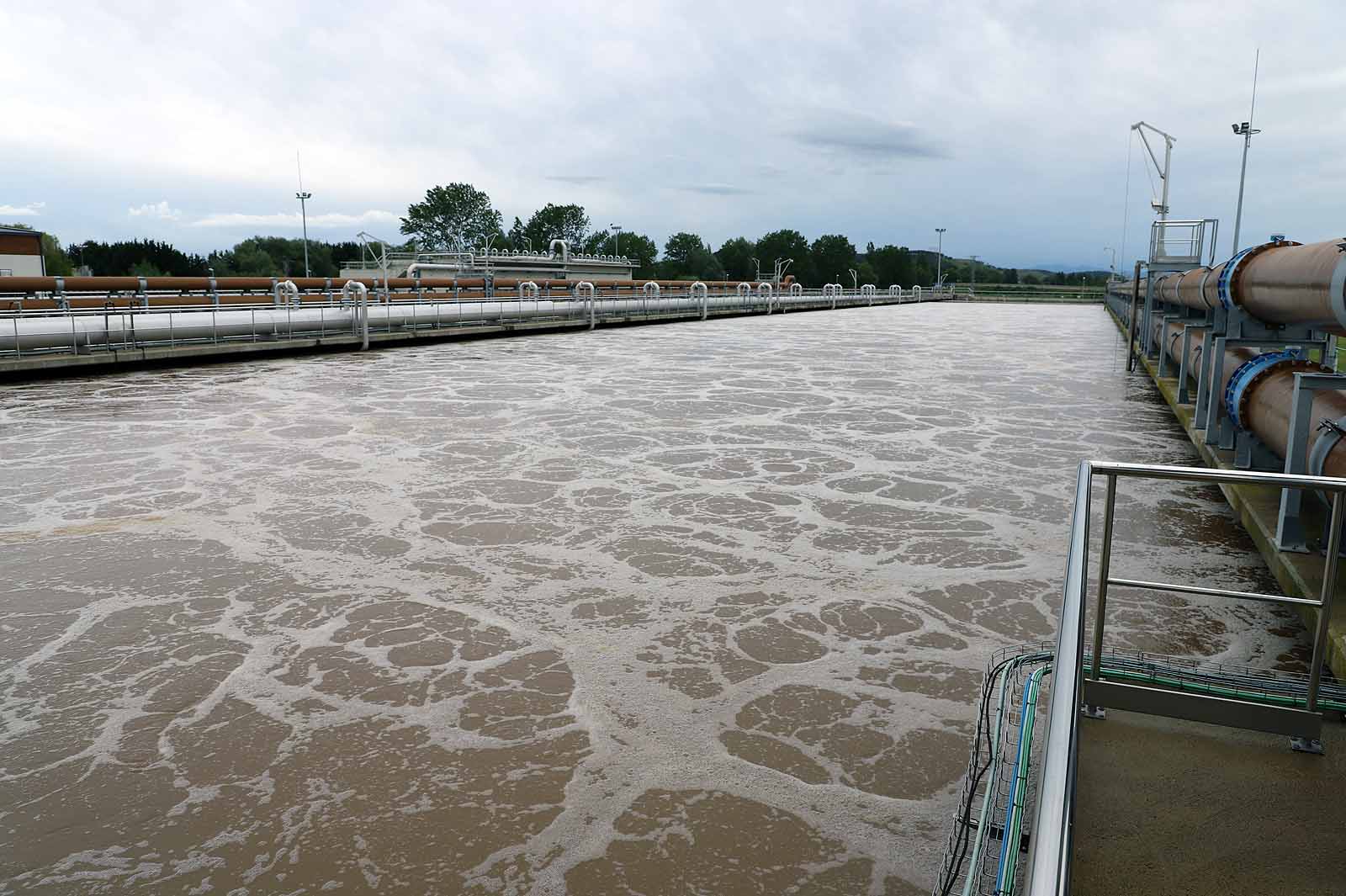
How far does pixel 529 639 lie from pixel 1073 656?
3.10 metres

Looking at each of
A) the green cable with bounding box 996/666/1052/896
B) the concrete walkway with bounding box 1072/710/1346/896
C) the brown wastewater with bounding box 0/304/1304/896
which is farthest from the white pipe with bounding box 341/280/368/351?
the concrete walkway with bounding box 1072/710/1346/896

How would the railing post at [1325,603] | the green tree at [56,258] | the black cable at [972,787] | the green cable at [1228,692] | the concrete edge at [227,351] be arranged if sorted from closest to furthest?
the black cable at [972,787] < the railing post at [1325,603] < the green cable at [1228,692] < the concrete edge at [227,351] < the green tree at [56,258]

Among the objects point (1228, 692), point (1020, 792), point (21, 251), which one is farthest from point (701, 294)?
point (21, 251)

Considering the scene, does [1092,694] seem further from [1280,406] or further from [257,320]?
[257,320]

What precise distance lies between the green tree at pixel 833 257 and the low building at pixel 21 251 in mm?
102444

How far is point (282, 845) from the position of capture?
9.43 feet

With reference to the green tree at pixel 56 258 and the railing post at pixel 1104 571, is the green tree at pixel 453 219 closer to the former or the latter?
the green tree at pixel 56 258

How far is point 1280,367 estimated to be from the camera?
6.77 meters

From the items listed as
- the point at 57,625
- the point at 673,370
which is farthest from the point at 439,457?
the point at 673,370

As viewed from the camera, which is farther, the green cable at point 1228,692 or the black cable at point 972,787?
the green cable at point 1228,692

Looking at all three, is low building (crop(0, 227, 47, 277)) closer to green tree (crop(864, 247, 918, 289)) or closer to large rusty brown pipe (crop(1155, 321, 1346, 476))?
large rusty brown pipe (crop(1155, 321, 1346, 476))

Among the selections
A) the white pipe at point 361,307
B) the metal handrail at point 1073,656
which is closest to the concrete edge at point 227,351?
the white pipe at point 361,307

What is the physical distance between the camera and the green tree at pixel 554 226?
142m

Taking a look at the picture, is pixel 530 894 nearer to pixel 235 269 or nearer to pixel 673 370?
pixel 673 370
